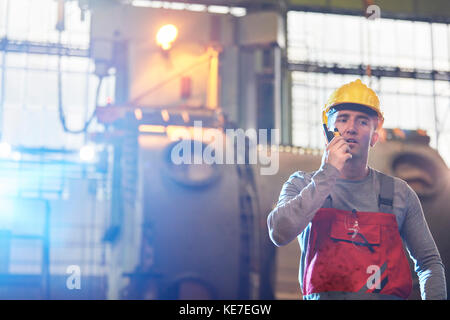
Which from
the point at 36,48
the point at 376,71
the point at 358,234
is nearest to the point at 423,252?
the point at 358,234

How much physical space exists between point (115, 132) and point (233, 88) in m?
2.88

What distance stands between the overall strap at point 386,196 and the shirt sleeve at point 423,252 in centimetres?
8

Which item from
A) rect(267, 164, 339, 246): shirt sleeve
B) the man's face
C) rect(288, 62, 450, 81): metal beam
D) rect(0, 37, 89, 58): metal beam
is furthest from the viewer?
rect(288, 62, 450, 81): metal beam

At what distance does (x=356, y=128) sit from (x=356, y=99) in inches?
6.5

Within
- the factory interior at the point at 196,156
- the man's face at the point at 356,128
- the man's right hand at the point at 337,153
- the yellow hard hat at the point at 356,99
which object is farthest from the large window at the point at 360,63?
the man's right hand at the point at 337,153

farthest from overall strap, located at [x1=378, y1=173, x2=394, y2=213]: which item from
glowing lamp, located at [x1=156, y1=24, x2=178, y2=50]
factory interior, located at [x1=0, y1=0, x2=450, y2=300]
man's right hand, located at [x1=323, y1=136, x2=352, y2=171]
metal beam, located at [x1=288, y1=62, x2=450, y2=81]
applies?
metal beam, located at [x1=288, y1=62, x2=450, y2=81]

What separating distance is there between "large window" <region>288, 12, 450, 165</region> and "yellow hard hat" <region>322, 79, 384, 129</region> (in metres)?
13.6

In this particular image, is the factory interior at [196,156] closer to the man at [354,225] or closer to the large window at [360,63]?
the man at [354,225]

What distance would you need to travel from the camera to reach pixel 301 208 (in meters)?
2.50

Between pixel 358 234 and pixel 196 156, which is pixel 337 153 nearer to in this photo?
pixel 358 234

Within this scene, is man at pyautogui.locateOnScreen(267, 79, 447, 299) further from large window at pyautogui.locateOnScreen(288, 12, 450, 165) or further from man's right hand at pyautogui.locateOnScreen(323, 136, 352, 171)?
large window at pyautogui.locateOnScreen(288, 12, 450, 165)

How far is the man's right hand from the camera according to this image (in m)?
2.56
